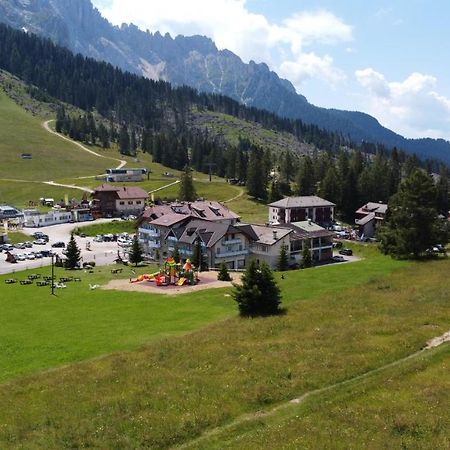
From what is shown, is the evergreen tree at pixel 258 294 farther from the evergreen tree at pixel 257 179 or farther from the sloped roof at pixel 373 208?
the evergreen tree at pixel 257 179

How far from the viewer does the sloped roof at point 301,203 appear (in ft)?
441

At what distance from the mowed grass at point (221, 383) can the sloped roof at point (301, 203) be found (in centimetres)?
8446

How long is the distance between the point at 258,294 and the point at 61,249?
70.6m

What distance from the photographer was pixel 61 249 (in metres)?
113

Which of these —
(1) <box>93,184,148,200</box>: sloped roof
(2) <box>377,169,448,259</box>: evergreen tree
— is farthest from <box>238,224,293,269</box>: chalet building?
(1) <box>93,184,148,200</box>: sloped roof

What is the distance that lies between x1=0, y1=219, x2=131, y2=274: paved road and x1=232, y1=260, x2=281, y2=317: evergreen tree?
Result: 49.8 m

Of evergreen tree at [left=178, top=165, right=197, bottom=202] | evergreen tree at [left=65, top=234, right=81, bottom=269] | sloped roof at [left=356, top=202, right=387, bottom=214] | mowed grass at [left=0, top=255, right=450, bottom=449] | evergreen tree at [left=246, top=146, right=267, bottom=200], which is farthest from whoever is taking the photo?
evergreen tree at [left=246, top=146, right=267, bottom=200]

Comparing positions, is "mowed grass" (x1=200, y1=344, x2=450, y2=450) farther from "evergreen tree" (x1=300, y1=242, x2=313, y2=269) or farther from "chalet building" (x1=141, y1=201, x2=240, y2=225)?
"chalet building" (x1=141, y1=201, x2=240, y2=225)

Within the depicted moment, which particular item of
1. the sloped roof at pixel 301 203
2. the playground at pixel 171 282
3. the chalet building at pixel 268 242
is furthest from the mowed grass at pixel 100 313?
the sloped roof at pixel 301 203

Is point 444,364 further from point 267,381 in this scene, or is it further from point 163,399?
point 163,399

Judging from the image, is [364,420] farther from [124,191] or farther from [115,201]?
[124,191]

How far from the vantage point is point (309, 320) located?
47.9 metres

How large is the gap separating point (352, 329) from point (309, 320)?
529cm

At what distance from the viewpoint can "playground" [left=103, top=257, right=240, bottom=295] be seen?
71.8 m
